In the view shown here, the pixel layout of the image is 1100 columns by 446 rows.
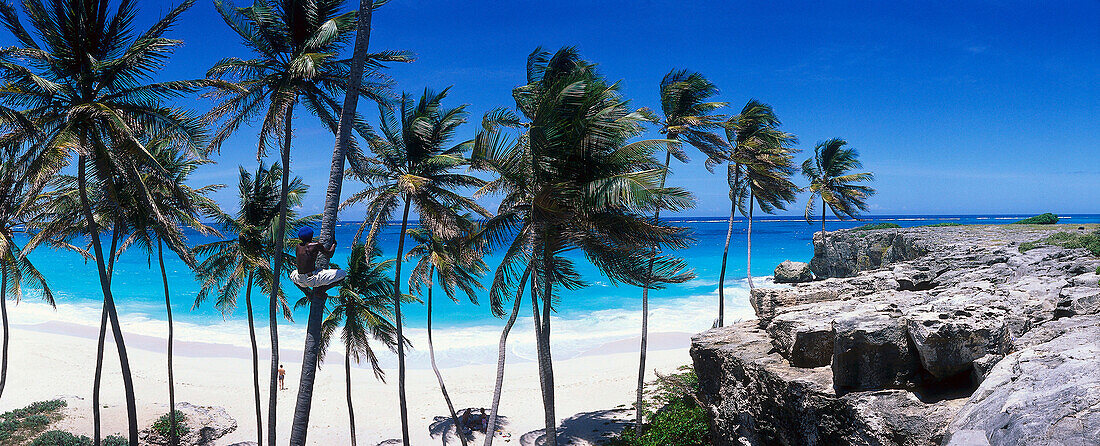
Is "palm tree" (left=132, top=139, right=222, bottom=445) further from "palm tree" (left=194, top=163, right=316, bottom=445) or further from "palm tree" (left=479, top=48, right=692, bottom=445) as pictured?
"palm tree" (left=479, top=48, right=692, bottom=445)

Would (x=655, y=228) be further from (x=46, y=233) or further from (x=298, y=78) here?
(x=46, y=233)

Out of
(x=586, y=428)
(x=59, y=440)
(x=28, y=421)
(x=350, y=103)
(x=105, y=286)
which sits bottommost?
(x=586, y=428)

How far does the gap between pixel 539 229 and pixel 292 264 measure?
23.6 feet

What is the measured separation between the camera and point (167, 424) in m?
15.1

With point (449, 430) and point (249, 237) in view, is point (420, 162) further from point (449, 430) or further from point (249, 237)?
point (449, 430)

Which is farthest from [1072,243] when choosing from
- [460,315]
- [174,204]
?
[460,315]

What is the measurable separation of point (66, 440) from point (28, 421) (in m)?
2.21

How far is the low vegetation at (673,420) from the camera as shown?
11328 millimetres

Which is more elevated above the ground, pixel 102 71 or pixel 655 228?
pixel 102 71

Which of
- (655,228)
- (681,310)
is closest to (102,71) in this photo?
(655,228)

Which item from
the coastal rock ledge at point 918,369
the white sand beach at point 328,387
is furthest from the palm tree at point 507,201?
the white sand beach at point 328,387

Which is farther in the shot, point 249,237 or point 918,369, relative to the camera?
point 249,237

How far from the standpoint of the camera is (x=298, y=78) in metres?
8.95

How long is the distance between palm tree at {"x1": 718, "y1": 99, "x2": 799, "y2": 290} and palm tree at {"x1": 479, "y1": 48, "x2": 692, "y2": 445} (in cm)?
730
